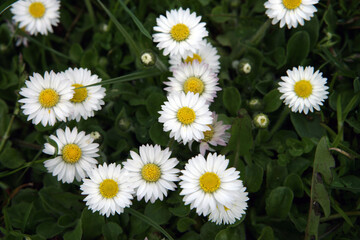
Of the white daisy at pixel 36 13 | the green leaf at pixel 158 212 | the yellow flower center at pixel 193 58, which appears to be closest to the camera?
the green leaf at pixel 158 212

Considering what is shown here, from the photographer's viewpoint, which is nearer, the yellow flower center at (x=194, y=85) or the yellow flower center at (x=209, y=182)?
the yellow flower center at (x=209, y=182)

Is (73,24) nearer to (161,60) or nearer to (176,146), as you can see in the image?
(161,60)

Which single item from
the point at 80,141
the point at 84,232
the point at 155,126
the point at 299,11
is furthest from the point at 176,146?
the point at 299,11

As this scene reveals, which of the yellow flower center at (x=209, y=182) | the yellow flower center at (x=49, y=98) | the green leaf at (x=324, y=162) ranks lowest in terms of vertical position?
the yellow flower center at (x=209, y=182)

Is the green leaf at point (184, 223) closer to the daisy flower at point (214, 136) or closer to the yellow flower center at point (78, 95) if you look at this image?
the daisy flower at point (214, 136)

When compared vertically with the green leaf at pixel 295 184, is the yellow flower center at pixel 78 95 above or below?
below

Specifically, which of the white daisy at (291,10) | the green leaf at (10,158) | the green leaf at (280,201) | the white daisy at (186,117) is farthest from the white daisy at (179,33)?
the green leaf at (10,158)

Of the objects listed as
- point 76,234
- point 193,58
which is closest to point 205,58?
point 193,58

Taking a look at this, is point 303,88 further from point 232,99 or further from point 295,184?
point 295,184

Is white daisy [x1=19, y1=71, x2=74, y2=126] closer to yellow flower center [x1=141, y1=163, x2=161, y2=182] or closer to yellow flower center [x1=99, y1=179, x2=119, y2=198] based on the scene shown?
yellow flower center [x1=99, y1=179, x2=119, y2=198]
